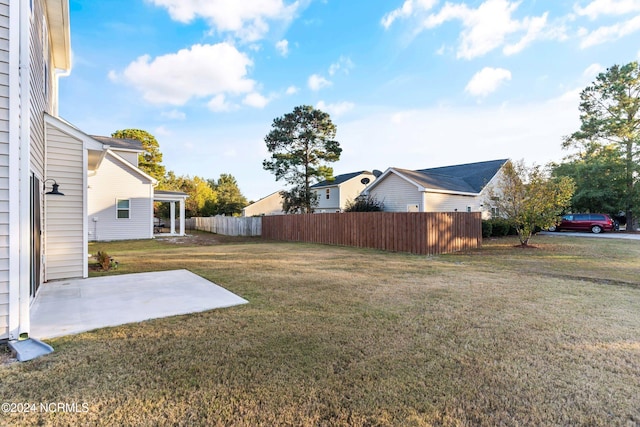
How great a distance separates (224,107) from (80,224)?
1112 cm

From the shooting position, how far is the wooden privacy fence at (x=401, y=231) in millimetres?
10984

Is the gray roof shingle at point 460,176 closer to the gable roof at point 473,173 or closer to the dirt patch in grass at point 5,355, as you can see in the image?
the gable roof at point 473,173

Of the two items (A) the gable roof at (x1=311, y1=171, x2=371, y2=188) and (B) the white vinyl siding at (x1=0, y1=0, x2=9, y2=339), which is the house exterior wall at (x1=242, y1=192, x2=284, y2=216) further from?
(B) the white vinyl siding at (x1=0, y1=0, x2=9, y2=339)

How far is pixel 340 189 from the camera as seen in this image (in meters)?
27.8

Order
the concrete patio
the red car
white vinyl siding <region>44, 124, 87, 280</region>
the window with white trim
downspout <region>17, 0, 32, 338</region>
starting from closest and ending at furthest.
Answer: downspout <region>17, 0, 32, 338</region>
the concrete patio
white vinyl siding <region>44, 124, 87, 280</region>
the window with white trim
the red car

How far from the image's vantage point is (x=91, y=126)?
24875mm

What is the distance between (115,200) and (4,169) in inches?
597

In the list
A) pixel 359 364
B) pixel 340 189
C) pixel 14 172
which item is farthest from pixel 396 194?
pixel 14 172

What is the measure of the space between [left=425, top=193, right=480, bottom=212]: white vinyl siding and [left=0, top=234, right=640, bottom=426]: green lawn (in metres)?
11.9

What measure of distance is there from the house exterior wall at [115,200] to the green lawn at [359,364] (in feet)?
48.6

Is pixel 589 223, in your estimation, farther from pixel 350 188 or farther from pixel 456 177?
pixel 350 188

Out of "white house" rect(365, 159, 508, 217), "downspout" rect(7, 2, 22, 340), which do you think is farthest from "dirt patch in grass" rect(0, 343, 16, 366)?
"white house" rect(365, 159, 508, 217)

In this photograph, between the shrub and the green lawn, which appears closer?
the green lawn

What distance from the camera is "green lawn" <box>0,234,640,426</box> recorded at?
207cm
